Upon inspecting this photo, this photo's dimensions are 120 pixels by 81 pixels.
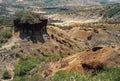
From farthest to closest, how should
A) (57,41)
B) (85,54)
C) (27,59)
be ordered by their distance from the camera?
(57,41), (27,59), (85,54)

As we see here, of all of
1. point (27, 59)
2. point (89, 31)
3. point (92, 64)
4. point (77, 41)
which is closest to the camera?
point (92, 64)

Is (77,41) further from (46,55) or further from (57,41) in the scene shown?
(46,55)

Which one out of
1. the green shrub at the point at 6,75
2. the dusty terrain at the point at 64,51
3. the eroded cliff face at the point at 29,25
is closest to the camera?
the dusty terrain at the point at 64,51

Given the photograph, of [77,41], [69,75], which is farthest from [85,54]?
[77,41]

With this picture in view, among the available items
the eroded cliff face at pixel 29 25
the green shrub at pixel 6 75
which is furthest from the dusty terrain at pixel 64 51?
the eroded cliff face at pixel 29 25

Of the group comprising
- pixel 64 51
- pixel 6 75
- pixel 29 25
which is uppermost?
pixel 29 25

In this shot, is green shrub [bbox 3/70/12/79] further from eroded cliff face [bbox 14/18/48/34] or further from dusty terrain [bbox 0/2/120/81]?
eroded cliff face [bbox 14/18/48/34]

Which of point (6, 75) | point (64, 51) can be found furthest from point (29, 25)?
point (6, 75)

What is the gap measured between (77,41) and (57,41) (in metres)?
15.3

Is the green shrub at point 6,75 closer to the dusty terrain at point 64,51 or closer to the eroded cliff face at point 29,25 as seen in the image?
the dusty terrain at point 64,51

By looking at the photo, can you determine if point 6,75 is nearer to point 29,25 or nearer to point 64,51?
point 29,25

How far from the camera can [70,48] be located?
125 m

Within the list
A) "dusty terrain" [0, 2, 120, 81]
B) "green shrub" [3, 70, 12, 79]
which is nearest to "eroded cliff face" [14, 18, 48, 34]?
"dusty terrain" [0, 2, 120, 81]

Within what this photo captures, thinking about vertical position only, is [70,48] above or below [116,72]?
below
